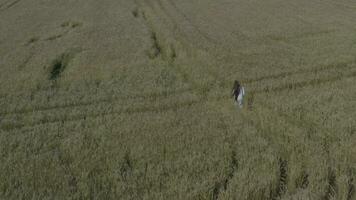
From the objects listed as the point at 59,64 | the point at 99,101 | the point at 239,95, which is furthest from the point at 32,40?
the point at 239,95

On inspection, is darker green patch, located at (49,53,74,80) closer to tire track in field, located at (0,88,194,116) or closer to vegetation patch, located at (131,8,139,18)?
tire track in field, located at (0,88,194,116)

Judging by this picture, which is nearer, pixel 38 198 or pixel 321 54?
pixel 38 198

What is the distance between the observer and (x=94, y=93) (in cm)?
968

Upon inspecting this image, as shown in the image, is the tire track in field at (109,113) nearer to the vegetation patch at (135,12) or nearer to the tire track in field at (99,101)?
the tire track in field at (99,101)

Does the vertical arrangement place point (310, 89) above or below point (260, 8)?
above

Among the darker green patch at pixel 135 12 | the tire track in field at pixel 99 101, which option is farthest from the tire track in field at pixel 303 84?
the darker green patch at pixel 135 12

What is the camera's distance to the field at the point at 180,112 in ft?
18.9

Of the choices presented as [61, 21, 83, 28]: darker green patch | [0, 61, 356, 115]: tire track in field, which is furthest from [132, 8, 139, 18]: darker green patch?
[0, 61, 356, 115]: tire track in field

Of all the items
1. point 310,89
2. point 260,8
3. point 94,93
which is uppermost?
point 94,93

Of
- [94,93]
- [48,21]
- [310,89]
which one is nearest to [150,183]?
[94,93]

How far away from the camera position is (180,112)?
8.32 metres

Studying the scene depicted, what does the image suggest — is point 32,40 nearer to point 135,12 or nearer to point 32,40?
point 32,40

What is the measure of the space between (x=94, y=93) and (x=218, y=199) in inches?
208

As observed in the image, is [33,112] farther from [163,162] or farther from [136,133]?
[163,162]
